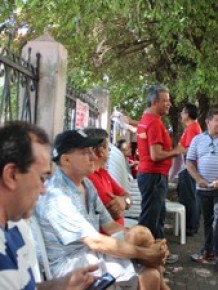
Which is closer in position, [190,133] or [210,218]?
[210,218]

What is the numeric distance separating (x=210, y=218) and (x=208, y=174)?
544 mm

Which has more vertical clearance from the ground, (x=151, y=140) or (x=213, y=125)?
(x=213, y=125)

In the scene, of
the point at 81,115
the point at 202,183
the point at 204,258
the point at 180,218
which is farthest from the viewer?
the point at 180,218

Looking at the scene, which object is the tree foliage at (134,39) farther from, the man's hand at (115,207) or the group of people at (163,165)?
the man's hand at (115,207)

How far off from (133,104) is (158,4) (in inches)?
521

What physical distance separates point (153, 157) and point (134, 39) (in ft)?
22.6

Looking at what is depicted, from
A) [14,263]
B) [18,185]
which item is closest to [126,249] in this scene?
[14,263]

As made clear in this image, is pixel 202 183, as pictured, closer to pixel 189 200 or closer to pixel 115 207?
pixel 189 200

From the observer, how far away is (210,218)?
527 cm

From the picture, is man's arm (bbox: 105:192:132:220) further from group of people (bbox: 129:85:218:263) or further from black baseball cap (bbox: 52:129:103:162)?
group of people (bbox: 129:85:218:263)

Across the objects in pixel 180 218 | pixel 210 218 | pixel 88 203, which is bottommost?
pixel 180 218

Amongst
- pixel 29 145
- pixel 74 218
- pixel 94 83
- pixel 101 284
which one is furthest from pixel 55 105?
pixel 94 83

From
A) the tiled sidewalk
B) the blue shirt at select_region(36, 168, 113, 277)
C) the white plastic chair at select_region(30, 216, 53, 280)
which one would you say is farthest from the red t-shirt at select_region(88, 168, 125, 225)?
the tiled sidewalk

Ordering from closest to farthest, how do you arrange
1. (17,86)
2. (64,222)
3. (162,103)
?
(64,222) → (17,86) → (162,103)
